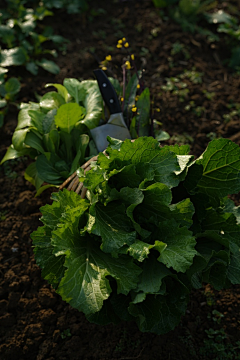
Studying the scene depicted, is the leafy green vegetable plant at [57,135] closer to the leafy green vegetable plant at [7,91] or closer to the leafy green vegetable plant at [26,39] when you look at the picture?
the leafy green vegetable plant at [7,91]

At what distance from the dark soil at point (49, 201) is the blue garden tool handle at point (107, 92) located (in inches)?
33.8

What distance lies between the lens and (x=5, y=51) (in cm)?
359

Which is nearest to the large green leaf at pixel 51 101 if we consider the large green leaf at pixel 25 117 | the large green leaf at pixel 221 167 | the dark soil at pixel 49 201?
the large green leaf at pixel 25 117

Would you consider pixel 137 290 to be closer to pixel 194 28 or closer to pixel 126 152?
pixel 126 152

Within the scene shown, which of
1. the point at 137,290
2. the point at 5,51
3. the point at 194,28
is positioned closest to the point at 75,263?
the point at 137,290

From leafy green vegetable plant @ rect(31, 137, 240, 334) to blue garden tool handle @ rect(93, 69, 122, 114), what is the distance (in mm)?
641

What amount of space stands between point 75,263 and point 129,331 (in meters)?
0.76

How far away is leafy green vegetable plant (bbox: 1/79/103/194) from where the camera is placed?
2604 millimetres

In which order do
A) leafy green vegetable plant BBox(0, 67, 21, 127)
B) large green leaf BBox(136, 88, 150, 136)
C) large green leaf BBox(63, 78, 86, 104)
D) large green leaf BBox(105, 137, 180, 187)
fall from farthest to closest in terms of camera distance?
1. leafy green vegetable plant BBox(0, 67, 21, 127)
2. large green leaf BBox(63, 78, 86, 104)
3. large green leaf BBox(136, 88, 150, 136)
4. large green leaf BBox(105, 137, 180, 187)

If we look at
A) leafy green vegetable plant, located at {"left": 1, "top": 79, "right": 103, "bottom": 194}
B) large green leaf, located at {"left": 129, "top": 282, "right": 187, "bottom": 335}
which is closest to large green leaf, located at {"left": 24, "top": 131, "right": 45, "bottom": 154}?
leafy green vegetable plant, located at {"left": 1, "top": 79, "right": 103, "bottom": 194}

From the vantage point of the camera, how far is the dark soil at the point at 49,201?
2264 millimetres

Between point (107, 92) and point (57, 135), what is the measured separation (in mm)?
490

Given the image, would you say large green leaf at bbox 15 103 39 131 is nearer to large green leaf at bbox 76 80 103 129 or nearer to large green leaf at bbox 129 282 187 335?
large green leaf at bbox 76 80 103 129

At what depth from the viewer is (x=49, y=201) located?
282 centimetres
